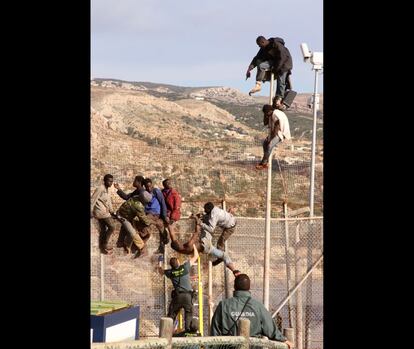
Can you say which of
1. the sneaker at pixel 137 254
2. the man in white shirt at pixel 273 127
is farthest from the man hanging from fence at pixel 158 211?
the man in white shirt at pixel 273 127

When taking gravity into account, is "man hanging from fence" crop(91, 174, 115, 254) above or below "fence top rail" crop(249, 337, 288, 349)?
above

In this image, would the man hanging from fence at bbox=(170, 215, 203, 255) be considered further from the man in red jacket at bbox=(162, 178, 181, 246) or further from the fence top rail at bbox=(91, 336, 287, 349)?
the fence top rail at bbox=(91, 336, 287, 349)

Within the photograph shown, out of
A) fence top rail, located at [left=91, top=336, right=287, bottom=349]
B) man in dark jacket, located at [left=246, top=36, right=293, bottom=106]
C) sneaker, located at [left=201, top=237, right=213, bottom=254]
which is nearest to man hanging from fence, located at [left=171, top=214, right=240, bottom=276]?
sneaker, located at [left=201, top=237, right=213, bottom=254]

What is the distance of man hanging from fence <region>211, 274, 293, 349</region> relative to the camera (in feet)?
28.4

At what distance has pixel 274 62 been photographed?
12844 mm

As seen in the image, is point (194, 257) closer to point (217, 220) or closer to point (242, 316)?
point (217, 220)

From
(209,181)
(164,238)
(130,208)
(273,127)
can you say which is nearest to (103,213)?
(130,208)

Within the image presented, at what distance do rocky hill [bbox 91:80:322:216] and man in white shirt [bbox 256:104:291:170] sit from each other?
783cm

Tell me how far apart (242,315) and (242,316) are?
0.03 feet
